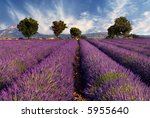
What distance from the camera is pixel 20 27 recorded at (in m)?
70.9

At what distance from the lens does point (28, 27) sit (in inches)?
2825

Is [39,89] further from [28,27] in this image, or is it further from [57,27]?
[57,27]

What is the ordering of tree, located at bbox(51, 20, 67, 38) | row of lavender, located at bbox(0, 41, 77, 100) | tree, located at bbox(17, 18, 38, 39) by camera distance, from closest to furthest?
1. row of lavender, located at bbox(0, 41, 77, 100)
2. tree, located at bbox(17, 18, 38, 39)
3. tree, located at bbox(51, 20, 67, 38)

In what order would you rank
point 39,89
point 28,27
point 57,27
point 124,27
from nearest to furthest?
point 39,89, point 28,27, point 124,27, point 57,27

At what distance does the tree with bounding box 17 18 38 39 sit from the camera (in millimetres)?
70875

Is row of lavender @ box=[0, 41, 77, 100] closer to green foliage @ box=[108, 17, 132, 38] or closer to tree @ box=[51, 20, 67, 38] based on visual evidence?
green foliage @ box=[108, 17, 132, 38]

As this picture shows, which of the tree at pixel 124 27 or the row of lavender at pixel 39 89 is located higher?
the row of lavender at pixel 39 89

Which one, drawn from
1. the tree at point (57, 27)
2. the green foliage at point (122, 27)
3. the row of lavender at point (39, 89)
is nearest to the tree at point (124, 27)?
the green foliage at point (122, 27)

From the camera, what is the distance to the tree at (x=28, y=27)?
233 feet

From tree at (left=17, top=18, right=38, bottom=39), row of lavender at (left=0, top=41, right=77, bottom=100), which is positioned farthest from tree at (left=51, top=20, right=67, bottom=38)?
row of lavender at (left=0, top=41, right=77, bottom=100)

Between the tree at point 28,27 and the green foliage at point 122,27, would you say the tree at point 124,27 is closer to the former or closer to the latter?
the green foliage at point 122,27

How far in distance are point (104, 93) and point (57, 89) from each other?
0.69 metres

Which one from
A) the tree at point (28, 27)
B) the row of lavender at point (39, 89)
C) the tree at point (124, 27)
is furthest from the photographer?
the tree at point (124, 27)

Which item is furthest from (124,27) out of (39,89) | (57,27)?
(39,89)
